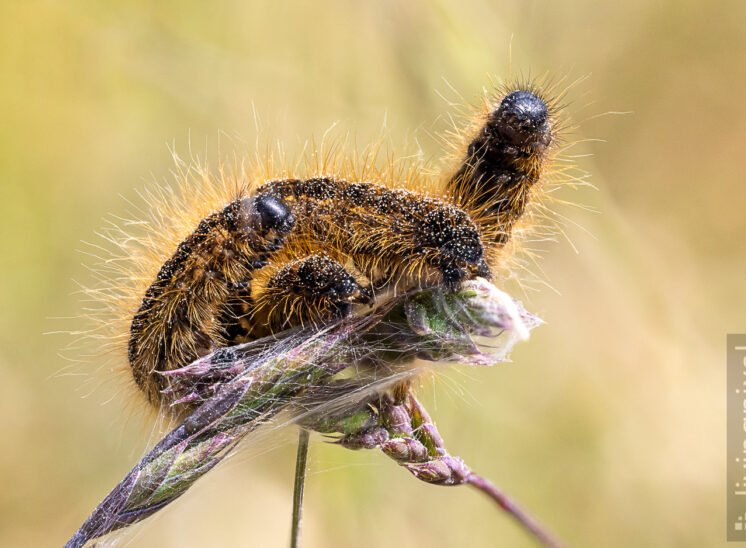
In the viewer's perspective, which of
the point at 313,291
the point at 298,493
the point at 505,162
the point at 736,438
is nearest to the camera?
the point at 298,493

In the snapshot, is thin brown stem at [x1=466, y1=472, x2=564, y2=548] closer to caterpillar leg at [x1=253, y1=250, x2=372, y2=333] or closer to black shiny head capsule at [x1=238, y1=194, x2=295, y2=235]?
caterpillar leg at [x1=253, y1=250, x2=372, y2=333]

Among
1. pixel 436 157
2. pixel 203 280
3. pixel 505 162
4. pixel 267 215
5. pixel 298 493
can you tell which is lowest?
pixel 298 493

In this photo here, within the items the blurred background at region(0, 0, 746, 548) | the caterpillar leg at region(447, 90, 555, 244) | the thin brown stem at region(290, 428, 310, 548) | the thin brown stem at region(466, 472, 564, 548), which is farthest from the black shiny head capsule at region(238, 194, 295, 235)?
the blurred background at region(0, 0, 746, 548)

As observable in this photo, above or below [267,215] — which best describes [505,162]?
above

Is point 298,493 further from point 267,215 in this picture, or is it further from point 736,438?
point 736,438

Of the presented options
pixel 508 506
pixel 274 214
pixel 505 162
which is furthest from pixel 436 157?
pixel 508 506

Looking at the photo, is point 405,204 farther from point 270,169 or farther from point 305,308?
point 270,169

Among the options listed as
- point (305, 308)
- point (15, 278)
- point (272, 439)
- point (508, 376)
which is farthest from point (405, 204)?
point (15, 278)
